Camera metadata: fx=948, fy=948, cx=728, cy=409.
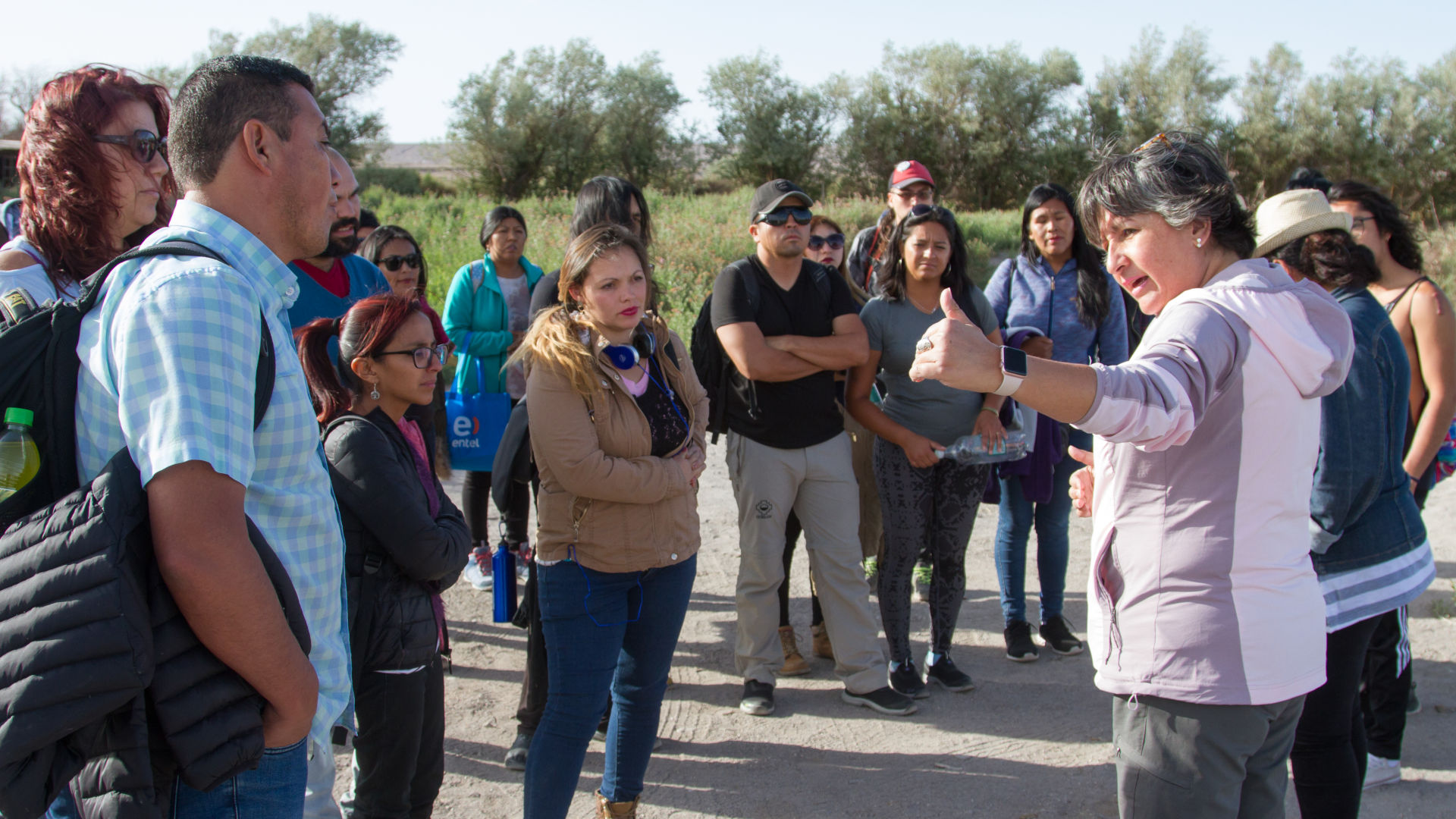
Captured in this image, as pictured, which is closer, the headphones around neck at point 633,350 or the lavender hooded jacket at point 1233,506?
the lavender hooded jacket at point 1233,506

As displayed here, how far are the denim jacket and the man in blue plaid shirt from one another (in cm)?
259

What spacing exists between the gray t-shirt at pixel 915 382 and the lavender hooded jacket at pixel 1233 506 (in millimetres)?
2316

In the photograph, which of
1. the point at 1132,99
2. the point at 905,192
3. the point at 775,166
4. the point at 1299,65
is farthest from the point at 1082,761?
the point at 1132,99

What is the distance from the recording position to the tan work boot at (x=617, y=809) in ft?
10.1

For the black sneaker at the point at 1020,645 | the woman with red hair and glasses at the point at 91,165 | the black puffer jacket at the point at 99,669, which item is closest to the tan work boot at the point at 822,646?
the black sneaker at the point at 1020,645

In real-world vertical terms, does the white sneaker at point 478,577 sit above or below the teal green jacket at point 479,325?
below

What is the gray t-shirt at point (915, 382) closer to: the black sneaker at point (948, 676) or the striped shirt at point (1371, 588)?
the black sneaker at point (948, 676)

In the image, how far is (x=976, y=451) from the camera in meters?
4.26

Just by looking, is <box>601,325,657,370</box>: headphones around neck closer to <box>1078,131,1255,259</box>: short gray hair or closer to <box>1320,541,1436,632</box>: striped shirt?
<box>1078,131,1255,259</box>: short gray hair

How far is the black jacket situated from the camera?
261 cm

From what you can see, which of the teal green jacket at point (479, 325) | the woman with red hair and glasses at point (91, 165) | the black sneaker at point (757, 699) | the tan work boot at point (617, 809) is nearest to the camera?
the woman with red hair and glasses at point (91, 165)

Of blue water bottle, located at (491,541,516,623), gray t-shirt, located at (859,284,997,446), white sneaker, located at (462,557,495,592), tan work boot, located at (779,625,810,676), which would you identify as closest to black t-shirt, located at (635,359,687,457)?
blue water bottle, located at (491,541,516,623)

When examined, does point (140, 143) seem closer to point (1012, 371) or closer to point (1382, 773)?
point (1012, 371)

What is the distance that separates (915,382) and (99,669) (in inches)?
141
